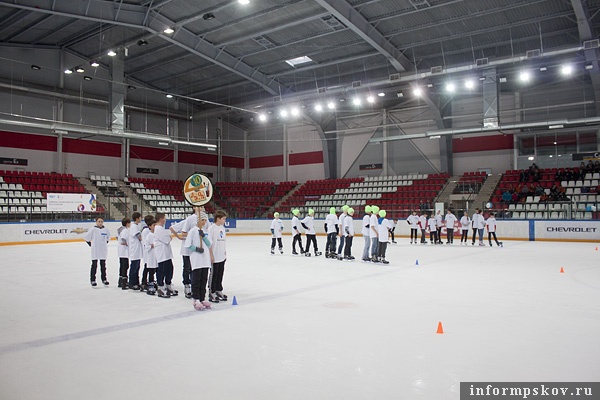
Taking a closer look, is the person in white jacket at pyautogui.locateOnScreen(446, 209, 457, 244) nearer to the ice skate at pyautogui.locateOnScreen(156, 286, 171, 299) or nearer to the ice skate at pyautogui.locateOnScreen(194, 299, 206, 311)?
the ice skate at pyautogui.locateOnScreen(156, 286, 171, 299)

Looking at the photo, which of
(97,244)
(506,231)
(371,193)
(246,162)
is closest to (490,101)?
(506,231)

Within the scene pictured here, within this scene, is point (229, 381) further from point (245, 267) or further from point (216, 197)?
point (216, 197)

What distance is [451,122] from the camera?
29.6m

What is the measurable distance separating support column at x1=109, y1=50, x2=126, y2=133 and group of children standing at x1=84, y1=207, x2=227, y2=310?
17.1 meters

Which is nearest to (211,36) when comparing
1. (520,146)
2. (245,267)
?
(245,267)

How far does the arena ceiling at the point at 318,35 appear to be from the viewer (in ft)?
61.4

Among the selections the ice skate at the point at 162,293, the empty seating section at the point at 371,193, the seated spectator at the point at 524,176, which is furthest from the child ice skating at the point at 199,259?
the seated spectator at the point at 524,176

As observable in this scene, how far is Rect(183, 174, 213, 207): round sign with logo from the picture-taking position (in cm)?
639

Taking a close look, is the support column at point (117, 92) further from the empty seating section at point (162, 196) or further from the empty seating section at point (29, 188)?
the empty seating section at point (162, 196)

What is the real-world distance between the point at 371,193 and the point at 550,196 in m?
11.0

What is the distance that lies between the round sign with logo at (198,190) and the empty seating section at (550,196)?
21.4 meters

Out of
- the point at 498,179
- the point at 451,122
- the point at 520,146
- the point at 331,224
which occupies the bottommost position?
the point at 331,224

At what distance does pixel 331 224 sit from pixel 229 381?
10947 mm

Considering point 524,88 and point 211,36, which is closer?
point 211,36
